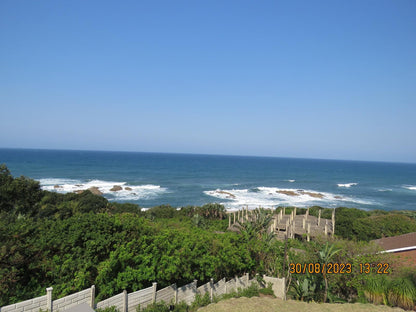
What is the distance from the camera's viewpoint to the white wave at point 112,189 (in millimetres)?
52906

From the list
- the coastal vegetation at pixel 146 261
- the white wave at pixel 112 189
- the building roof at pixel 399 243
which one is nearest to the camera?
the coastal vegetation at pixel 146 261

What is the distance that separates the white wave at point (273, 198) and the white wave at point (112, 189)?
1280 cm

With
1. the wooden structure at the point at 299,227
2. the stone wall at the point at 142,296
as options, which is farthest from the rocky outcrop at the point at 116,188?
the stone wall at the point at 142,296

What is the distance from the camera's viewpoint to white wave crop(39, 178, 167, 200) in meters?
52.9

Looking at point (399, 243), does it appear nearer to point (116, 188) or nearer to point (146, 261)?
point (146, 261)

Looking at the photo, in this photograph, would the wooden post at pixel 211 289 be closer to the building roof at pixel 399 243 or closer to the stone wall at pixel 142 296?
the stone wall at pixel 142 296

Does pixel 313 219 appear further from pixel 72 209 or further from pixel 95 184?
pixel 95 184

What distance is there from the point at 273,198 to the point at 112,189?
3528 centimetres

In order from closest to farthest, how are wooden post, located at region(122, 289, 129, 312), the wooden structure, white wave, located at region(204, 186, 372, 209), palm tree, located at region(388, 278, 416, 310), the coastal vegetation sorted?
wooden post, located at region(122, 289, 129, 312), the coastal vegetation, palm tree, located at region(388, 278, 416, 310), the wooden structure, white wave, located at region(204, 186, 372, 209)

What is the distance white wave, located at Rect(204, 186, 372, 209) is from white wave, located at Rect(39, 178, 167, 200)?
42.0ft

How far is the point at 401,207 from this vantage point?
51406 millimetres

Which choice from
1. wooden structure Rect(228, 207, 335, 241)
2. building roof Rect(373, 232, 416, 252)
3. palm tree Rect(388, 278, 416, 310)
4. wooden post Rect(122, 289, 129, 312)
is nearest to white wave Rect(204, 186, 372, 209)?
wooden structure Rect(228, 207, 335, 241)

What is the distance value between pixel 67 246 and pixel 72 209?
1731cm
